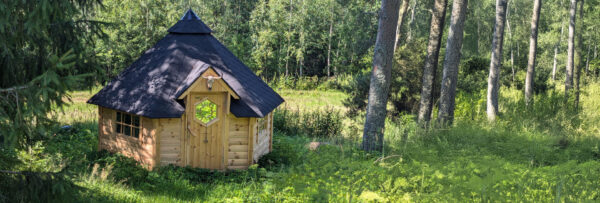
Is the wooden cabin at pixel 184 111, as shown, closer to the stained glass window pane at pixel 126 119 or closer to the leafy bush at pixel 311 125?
the stained glass window pane at pixel 126 119

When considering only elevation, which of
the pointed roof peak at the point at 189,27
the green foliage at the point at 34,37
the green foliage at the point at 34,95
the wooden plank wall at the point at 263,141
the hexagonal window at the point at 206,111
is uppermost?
the pointed roof peak at the point at 189,27

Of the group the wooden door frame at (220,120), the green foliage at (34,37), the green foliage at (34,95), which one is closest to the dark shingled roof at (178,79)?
the wooden door frame at (220,120)

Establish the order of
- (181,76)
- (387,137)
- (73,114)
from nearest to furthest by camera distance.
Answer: (181,76), (387,137), (73,114)

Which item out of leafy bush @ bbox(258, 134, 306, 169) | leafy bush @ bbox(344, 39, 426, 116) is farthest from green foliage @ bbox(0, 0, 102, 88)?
leafy bush @ bbox(344, 39, 426, 116)

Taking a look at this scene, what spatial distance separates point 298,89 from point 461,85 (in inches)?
660

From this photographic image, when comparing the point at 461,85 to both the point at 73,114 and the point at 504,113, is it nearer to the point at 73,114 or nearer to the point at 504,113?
the point at 504,113

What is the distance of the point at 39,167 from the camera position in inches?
296

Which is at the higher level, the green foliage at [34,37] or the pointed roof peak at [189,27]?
the pointed roof peak at [189,27]

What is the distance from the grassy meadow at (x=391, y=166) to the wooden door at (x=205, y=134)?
284 mm

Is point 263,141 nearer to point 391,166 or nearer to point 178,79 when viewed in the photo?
point 178,79

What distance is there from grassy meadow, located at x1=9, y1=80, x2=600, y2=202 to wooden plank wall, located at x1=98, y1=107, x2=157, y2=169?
0.33 meters

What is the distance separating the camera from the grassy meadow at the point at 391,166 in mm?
6750

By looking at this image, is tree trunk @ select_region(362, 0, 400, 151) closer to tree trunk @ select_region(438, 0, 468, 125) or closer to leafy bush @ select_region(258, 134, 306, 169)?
leafy bush @ select_region(258, 134, 306, 169)

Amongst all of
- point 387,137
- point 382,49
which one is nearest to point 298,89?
point 387,137
